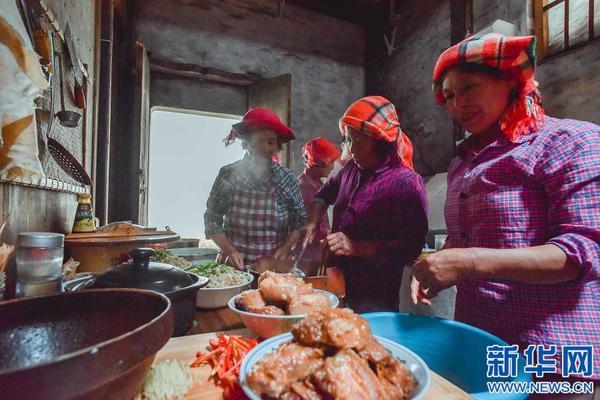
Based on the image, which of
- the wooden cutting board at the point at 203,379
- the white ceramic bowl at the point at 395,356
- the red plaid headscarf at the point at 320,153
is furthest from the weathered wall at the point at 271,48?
the white ceramic bowl at the point at 395,356

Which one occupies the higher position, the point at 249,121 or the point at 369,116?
the point at 249,121

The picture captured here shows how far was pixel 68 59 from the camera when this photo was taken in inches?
104

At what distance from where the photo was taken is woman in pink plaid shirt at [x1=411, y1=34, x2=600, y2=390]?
1.02 m

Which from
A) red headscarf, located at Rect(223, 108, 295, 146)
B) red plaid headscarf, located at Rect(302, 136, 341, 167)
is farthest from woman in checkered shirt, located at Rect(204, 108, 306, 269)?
red plaid headscarf, located at Rect(302, 136, 341, 167)

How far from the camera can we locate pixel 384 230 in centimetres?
200

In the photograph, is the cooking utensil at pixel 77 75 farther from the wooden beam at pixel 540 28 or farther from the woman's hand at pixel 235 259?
the wooden beam at pixel 540 28

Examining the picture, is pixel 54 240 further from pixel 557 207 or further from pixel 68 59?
pixel 68 59

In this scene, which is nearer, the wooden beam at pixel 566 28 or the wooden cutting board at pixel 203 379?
the wooden cutting board at pixel 203 379

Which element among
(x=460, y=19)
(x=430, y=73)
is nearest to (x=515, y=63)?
(x=460, y=19)

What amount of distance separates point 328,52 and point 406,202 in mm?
6456

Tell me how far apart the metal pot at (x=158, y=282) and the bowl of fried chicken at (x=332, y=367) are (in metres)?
0.43

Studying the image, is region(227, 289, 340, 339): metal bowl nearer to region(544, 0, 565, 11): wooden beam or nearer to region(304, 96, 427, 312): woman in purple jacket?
region(304, 96, 427, 312): woman in purple jacket

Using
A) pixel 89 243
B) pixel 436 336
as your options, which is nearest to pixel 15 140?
pixel 89 243

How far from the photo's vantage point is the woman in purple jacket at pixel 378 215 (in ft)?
6.27
